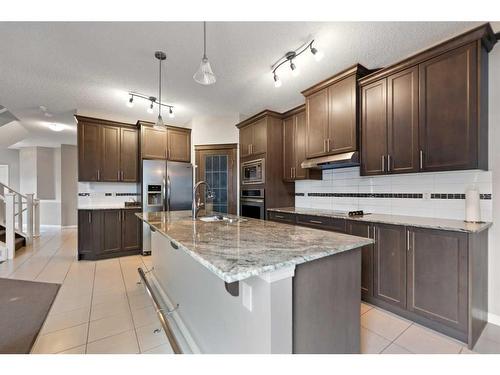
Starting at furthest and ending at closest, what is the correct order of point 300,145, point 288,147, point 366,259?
1. point 288,147
2. point 300,145
3. point 366,259

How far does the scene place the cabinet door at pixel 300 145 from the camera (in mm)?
3451

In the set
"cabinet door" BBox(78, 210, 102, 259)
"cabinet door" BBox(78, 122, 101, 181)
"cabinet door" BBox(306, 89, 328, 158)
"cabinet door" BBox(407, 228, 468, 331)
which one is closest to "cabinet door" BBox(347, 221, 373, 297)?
"cabinet door" BBox(407, 228, 468, 331)

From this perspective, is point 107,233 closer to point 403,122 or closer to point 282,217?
point 282,217

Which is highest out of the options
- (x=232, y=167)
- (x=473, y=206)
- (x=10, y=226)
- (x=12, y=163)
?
(x=12, y=163)

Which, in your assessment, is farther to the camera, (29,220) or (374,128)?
(29,220)

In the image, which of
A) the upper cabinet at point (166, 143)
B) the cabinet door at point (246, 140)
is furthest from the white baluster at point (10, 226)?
the cabinet door at point (246, 140)

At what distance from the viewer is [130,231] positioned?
13.6ft

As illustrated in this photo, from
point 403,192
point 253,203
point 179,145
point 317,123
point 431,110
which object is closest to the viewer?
point 431,110

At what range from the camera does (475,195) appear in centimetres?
198

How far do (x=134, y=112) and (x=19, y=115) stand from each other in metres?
2.31

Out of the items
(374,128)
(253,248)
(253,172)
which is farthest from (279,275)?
(253,172)

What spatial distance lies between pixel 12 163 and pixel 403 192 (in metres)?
10.5

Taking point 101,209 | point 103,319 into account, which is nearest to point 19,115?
point 101,209
